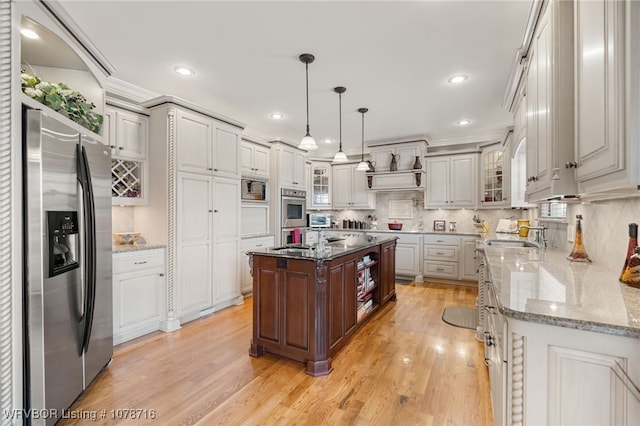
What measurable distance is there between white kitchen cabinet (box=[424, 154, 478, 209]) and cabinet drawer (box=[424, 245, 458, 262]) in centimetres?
81

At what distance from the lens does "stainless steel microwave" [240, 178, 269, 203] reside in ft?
14.8

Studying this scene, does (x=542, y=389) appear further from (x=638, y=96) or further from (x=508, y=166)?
(x=508, y=166)

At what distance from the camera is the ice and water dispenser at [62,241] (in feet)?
5.42

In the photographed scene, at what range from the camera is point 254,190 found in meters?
4.69

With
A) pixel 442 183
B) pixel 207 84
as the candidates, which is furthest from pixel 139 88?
pixel 442 183

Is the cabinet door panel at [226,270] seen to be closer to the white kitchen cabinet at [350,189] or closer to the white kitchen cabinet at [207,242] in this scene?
the white kitchen cabinet at [207,242]

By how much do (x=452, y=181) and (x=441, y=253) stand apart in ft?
4.36

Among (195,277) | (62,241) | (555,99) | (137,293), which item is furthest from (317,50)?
(137,293)

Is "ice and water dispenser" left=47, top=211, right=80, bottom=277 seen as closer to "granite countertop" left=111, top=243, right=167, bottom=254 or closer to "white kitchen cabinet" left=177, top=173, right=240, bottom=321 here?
"granite countertop" left=111, top=243, right=167, bottom=254

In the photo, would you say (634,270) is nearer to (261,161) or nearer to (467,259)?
(467,259)

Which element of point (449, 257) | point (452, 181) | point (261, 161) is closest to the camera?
point (261, 161)

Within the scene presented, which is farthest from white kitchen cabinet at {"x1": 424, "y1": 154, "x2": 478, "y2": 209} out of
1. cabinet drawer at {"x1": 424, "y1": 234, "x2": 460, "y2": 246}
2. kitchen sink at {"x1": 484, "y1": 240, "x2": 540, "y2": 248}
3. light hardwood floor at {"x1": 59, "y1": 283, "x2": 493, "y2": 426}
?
light hardwood floor at {"x1": 59, "y1": 283, "x2": 493, "y2": 426}

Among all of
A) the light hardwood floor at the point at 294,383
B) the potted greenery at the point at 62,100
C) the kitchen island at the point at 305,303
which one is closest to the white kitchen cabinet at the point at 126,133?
the potted greenery at the point at 62,100

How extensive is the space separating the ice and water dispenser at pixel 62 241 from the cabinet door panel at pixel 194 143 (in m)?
1.51
